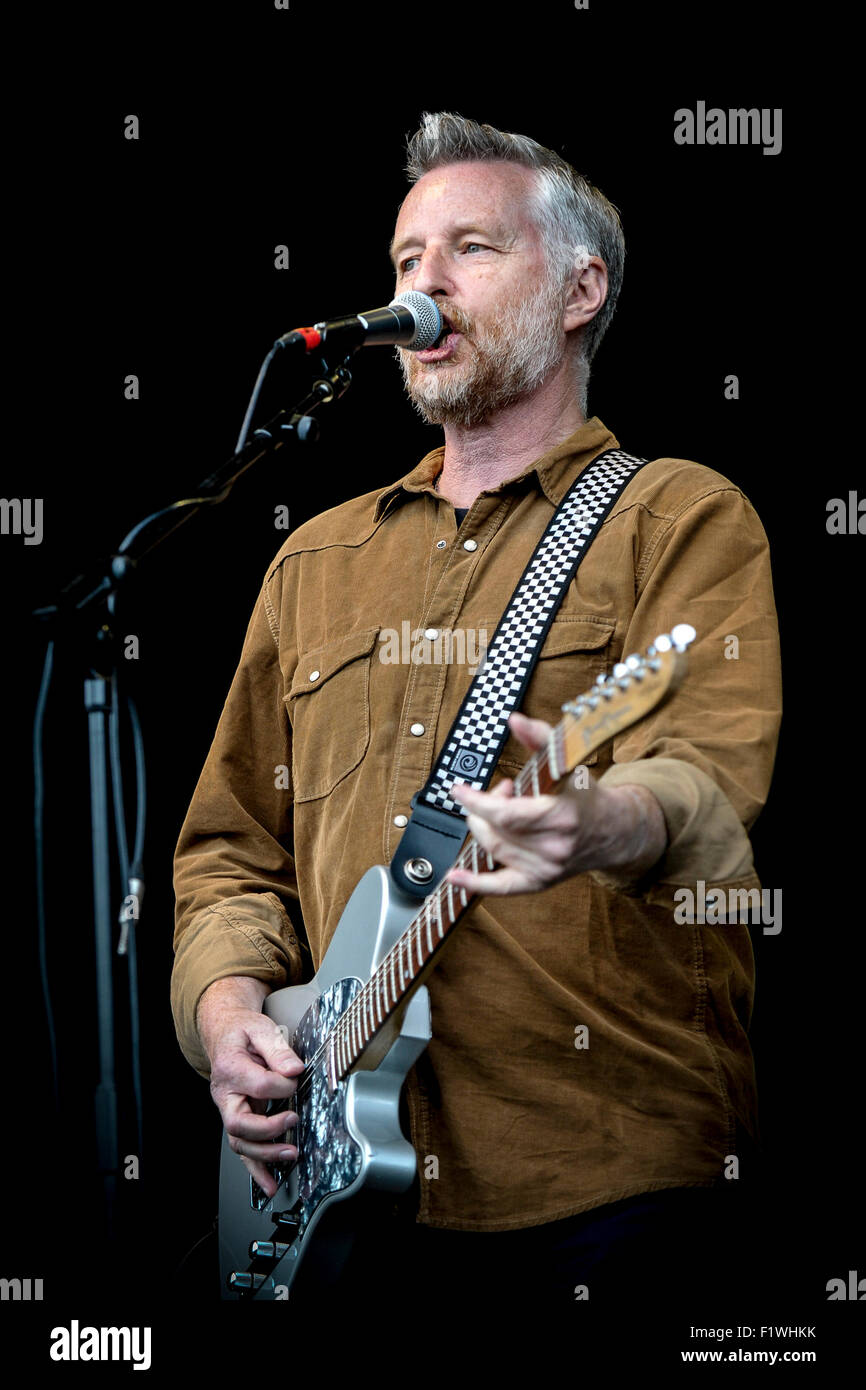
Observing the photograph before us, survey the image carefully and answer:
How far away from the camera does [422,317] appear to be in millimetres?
1987

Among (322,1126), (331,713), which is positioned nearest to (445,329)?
(331,713)

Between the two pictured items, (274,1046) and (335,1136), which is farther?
(274,1046)

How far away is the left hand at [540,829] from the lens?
1206mm

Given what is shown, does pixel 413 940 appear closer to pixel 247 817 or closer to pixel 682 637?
pixel 682 637

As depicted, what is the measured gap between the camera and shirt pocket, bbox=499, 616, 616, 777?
6.26 ft

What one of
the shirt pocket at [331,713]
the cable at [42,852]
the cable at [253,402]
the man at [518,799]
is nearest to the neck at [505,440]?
the man at [518,799]

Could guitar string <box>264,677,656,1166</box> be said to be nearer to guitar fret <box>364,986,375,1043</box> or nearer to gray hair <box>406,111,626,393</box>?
guitar fret <box>364,986,375,1043</box>

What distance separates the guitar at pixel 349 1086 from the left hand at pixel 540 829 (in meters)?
0.14

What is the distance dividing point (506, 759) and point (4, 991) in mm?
1254

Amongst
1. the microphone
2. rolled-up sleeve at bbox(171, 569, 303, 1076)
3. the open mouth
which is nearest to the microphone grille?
the microphone

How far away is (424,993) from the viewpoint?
69.1 inches

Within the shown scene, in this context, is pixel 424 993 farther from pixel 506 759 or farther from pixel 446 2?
pixel 446 2

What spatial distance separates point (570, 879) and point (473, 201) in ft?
4.20
